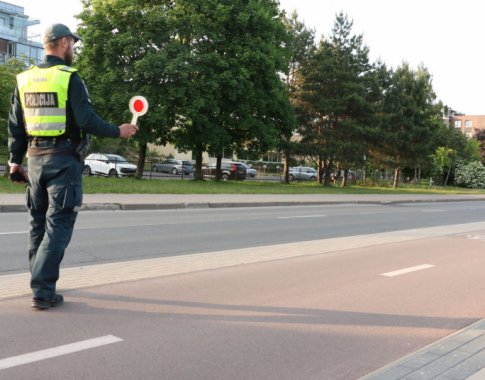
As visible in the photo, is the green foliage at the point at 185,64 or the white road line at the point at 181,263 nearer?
the white road line at the point at 181,263

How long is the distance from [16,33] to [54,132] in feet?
198

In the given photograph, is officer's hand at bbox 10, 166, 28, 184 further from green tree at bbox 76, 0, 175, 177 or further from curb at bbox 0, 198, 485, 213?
green tree at bbox 76, 0, 175, 177

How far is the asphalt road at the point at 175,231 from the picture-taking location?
25.3 feet

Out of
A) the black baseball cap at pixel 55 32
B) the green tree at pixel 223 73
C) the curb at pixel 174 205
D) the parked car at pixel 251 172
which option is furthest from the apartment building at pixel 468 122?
the black baseball cap at pixel 55 32

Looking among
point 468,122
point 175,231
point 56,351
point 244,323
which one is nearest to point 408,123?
point 175,231

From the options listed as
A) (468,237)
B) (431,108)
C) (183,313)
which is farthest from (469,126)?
(183,313)

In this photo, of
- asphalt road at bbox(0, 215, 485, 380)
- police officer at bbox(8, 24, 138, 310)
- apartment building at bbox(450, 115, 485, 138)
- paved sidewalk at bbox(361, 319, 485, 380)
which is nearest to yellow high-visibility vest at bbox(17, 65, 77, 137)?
police officer at bbox(8, 24, 138, 310)

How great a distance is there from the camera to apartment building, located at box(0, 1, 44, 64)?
182ft

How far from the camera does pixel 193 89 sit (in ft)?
92.6

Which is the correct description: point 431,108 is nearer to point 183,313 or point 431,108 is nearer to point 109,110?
point 109,110

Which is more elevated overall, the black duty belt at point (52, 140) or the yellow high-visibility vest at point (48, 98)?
the yellow high-visibility vest at point (48, 98)

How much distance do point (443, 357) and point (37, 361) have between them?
282cm

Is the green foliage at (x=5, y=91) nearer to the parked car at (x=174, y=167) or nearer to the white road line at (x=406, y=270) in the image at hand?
the white road line at (x=406, y=270)

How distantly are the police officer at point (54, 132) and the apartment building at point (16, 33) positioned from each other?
5624 centimetres
